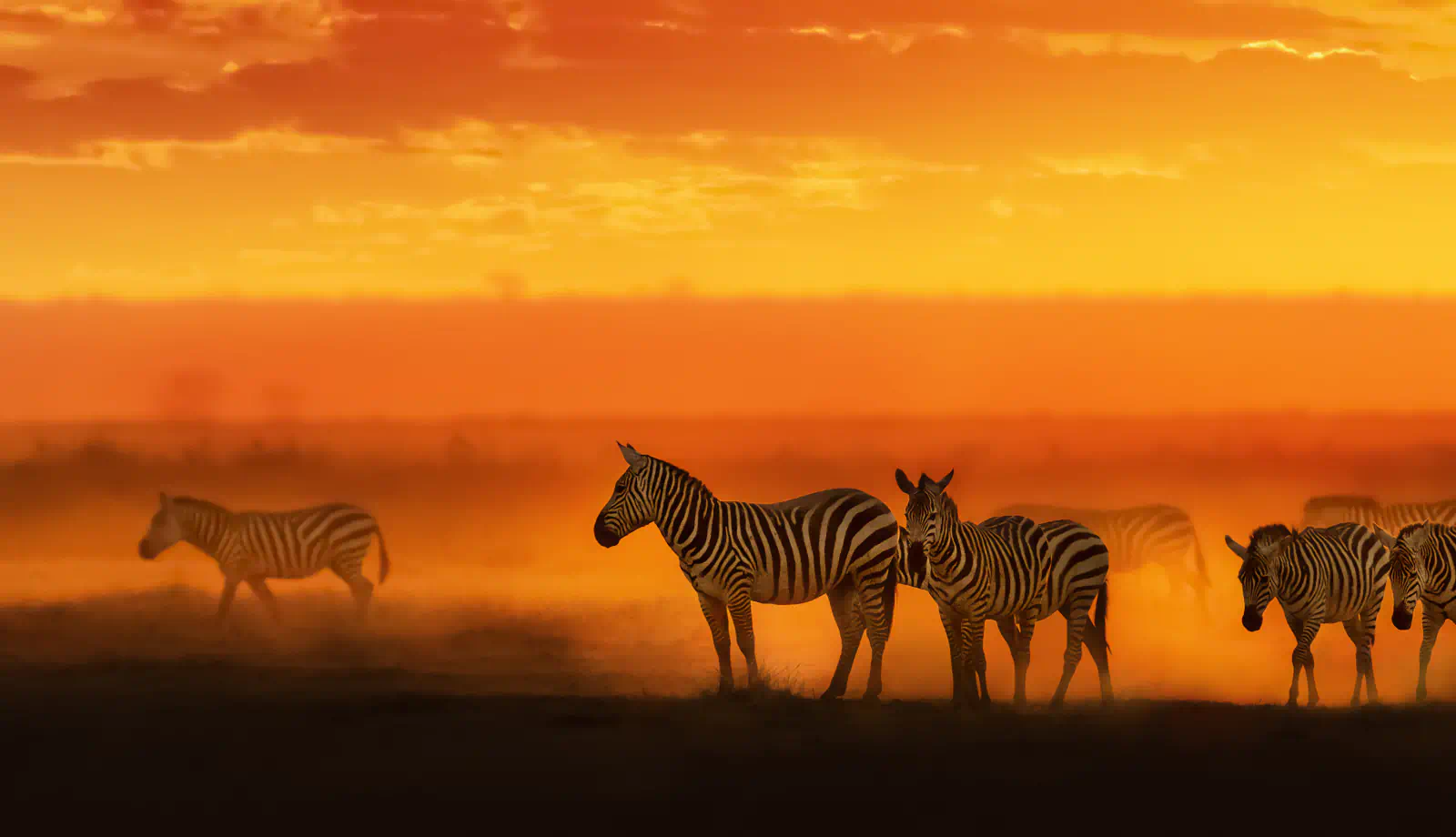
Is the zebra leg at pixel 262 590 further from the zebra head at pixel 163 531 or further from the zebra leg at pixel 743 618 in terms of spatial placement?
the zebra leg at pixel 743 618

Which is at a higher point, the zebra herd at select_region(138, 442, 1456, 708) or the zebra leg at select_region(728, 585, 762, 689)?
the zebra herd at select_region(138, 442, 1456, 708)

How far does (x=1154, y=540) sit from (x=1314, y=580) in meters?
10.4

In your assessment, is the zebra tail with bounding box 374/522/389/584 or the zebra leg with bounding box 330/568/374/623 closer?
the zebra leg with bounding box 330/568/374/623

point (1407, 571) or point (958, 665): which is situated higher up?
point (1407, 571)

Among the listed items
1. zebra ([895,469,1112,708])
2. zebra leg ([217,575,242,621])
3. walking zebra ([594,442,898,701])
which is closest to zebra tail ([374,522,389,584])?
zebra leg ([217,575,242,621])

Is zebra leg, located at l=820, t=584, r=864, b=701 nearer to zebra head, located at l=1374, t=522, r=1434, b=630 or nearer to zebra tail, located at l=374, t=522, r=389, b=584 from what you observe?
zebra head, located at l=1374, t=522, r=1434, b=630

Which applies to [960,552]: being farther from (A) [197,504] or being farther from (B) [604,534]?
(A) [197,504]

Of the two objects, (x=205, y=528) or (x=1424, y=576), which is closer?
(x=1424, y=576)

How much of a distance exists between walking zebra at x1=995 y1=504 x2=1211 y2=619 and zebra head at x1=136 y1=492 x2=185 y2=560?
1475 centimetres

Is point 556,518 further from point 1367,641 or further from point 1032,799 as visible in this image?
point 1032,799

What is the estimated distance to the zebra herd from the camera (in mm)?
18016

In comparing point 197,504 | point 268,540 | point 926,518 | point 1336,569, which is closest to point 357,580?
point 268,540

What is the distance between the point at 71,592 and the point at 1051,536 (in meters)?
21.1

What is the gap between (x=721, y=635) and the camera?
1873cm
